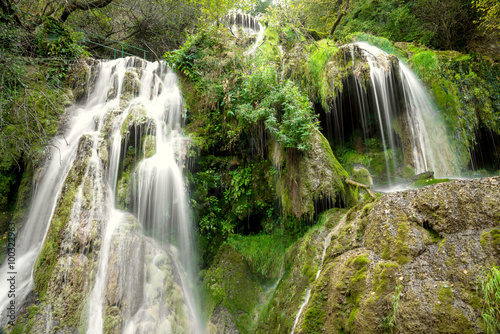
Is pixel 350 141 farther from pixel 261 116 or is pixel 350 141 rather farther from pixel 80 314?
pixel 80 314

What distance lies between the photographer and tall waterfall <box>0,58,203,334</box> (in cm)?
485

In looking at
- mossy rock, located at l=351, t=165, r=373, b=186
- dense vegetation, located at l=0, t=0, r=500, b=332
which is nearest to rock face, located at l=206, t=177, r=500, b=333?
dense vegetation, located at l=0, t=0, r=500, b=332

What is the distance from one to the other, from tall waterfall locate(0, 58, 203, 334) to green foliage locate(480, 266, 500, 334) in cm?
507

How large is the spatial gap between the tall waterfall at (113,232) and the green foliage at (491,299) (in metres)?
5.07

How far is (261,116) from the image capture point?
22.4 ft

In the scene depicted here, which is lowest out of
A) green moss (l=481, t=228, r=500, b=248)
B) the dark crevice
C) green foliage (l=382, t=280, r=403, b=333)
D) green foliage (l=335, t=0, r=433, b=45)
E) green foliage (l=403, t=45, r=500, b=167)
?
green foliage (l=382, t=280, r=403, b=333)

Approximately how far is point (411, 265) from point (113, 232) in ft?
18.1

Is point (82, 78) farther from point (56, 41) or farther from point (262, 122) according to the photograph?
point (262, 122)

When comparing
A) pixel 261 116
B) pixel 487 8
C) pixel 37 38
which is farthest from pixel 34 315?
pixel 487 8

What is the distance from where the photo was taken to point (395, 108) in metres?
8.57

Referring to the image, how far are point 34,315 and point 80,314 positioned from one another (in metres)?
0.80

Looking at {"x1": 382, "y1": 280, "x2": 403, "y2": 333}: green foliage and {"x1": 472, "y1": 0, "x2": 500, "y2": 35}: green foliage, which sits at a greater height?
{"x1": 472, "y1": 0, "x2": 500, "y2": 35}: green foliage

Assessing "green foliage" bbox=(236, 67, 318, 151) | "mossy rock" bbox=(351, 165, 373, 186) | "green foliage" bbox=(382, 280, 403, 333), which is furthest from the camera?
"mossy rock" bbox=(351, 165, 373, 186)

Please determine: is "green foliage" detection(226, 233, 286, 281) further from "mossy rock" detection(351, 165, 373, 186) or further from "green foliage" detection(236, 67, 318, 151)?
"mossy rock" detection(351, 165, 373, 186)
